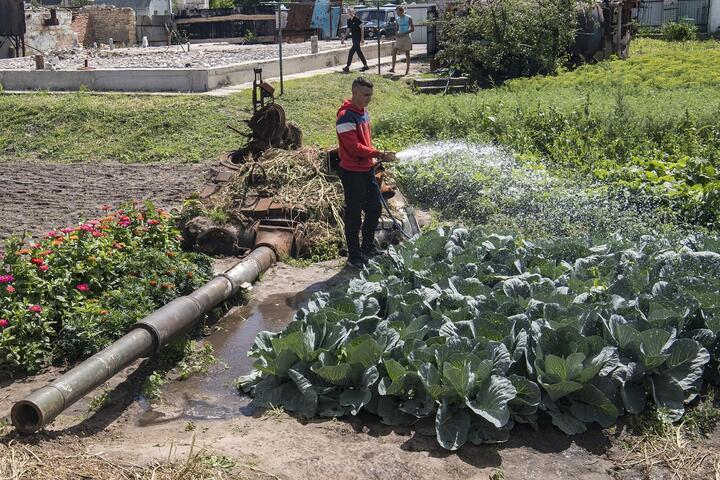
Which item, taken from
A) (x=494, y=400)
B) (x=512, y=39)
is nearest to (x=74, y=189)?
(x=494, y=400)

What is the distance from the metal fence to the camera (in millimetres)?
35900

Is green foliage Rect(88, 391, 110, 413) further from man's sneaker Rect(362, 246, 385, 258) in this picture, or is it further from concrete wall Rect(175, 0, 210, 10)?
concrete wall Rect(175, 0, 210, 10)

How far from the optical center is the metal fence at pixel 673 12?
35900mm

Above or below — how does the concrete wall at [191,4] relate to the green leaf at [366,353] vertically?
above

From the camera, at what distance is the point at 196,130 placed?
51.1 ft

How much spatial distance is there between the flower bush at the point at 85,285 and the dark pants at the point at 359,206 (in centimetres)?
148

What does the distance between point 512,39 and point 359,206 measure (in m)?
14.0

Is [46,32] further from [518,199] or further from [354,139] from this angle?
[354,139]

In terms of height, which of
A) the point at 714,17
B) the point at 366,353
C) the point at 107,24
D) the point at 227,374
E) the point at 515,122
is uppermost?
the point at 714,17

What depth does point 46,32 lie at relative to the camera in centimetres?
3469

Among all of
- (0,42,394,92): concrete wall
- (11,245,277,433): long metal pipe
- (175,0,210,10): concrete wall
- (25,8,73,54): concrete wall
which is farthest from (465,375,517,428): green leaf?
(175,0,210,10): concrete wall

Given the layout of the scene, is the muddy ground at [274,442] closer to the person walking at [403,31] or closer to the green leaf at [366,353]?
the green leaf at [366,353]

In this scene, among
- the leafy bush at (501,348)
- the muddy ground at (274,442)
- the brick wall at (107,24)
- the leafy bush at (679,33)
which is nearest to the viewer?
the muddy ground at (274,442)

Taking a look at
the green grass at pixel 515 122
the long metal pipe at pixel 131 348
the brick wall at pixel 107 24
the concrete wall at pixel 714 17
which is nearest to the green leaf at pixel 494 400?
the long metal pipe at pixel 131 348
